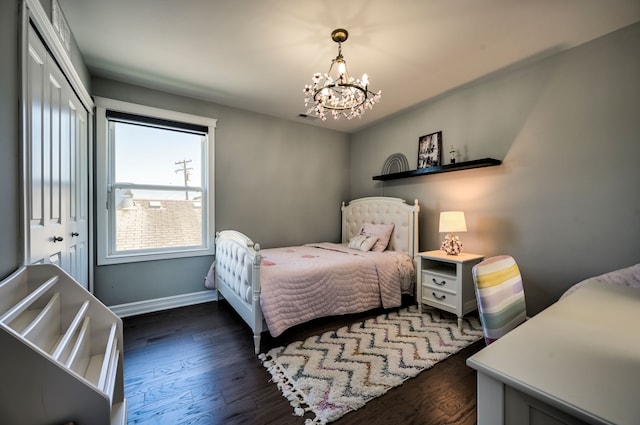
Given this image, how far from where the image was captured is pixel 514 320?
4.22ft

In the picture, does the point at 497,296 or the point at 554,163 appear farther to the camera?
the point at 554,163

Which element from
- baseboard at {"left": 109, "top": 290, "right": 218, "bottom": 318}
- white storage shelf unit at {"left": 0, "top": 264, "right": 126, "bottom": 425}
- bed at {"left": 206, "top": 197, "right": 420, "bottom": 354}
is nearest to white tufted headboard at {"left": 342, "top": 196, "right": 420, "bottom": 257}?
bed at {"left": 206, "top": 197, "right": 420, "bottom": 354}

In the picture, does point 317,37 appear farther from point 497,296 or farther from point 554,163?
point 554,163

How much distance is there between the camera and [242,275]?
241 cm

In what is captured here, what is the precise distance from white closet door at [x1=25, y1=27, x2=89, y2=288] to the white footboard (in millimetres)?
1230

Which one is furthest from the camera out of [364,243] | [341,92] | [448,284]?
[364,243]

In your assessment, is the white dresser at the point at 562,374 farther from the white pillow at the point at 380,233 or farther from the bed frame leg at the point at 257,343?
the white pillow at the point at 380,233

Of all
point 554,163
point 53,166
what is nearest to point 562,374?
point 554,163

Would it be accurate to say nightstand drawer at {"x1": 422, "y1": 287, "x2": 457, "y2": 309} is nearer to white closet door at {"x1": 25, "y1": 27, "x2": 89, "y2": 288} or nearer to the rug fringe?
the rug fringe

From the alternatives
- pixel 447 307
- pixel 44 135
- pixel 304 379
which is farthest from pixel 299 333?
pixel 44 135

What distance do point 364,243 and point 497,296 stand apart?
2.38 metres

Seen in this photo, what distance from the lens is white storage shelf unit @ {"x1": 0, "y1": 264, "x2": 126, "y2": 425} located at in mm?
750

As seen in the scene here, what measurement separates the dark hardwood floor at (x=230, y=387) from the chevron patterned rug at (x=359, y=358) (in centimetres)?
6

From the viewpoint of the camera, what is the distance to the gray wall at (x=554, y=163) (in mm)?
2100
